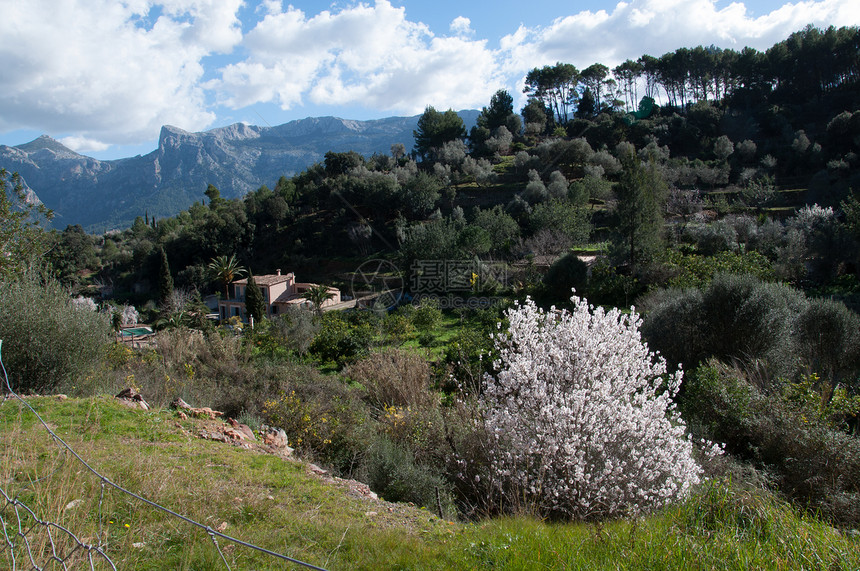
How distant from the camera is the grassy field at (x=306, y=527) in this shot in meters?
2.74

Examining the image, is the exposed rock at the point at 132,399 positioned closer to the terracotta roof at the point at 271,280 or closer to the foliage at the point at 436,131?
the terracotta roof at the point at 271,280

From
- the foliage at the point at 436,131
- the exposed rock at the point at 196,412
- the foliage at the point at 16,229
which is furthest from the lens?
the foliage at the point at 436,131

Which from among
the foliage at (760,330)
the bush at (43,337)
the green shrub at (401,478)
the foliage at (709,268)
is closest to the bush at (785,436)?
the foliage at (760,330)

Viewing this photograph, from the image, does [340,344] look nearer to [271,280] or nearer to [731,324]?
[731,324]

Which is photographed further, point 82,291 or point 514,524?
point 82,291

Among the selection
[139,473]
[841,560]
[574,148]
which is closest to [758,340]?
[841,560]

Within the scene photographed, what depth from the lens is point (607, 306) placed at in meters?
18.6

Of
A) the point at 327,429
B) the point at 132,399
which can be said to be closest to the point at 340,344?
the point at 132,399

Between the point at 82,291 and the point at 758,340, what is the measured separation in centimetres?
4682

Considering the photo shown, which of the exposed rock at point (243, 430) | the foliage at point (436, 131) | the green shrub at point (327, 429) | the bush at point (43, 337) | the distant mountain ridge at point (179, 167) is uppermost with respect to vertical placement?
the distant mountain ridge at point (179, 167)

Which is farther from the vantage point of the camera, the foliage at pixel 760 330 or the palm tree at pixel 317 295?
the palm tree at pixel 317 295

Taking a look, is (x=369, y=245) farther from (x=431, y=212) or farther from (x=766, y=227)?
(x=766, y=227)

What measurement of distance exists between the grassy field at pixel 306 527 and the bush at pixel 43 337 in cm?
299

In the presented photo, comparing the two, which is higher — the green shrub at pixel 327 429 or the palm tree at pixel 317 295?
the green shrub at pixel 327 429
